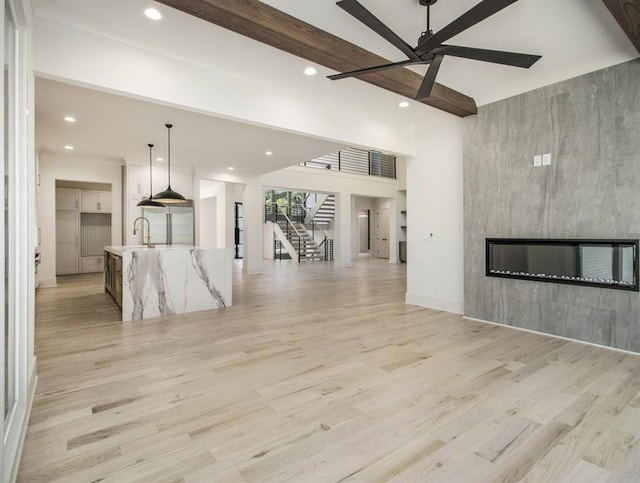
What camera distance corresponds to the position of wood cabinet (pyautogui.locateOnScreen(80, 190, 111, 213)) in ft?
30.1

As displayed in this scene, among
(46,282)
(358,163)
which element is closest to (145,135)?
(46,282)

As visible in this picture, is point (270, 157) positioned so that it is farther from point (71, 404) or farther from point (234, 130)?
point (71, 404)

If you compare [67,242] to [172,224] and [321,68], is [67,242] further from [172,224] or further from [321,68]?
[321,68]

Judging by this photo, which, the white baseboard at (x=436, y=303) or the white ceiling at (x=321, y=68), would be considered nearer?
the white ceiling at (x=321, y=68)

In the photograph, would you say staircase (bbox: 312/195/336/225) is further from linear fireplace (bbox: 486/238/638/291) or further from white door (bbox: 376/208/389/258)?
linear fireplace (bbox: 486/238/638/291)

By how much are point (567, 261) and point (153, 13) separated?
4.54 metres

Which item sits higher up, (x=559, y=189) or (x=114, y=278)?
(x=559, y=189)

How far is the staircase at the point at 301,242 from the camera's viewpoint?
13.6 metres

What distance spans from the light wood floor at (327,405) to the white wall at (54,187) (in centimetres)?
387

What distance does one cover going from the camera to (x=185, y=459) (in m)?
1.72

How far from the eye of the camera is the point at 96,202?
9305mm

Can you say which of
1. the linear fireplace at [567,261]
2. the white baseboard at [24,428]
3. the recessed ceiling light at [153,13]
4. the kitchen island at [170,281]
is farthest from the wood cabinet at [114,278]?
the linear fireplace at [567,261]

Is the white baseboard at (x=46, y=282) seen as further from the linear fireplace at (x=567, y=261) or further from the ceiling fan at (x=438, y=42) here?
the linear fireplace at (x=567, y=261)

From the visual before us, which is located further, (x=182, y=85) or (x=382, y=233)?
(x=382, y=233)
